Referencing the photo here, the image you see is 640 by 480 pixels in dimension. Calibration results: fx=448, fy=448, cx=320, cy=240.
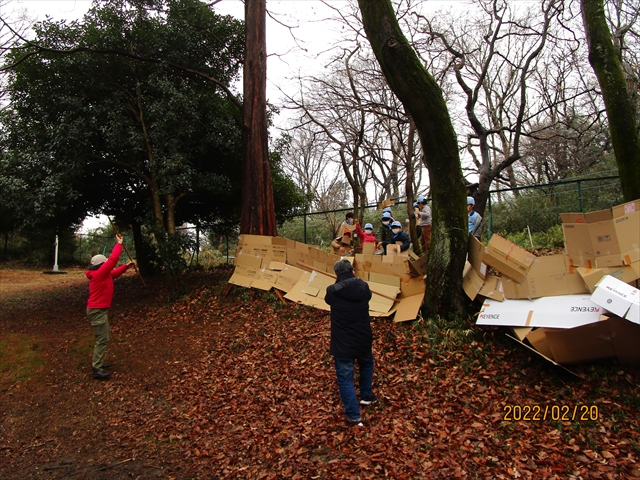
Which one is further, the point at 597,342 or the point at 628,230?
the point at 628,230

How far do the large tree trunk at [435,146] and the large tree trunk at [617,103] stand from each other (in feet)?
7.46

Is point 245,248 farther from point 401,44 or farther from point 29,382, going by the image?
point 401,44

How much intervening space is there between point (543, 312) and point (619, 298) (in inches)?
41.1

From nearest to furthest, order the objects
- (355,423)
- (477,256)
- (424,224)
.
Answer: (355,423) < (477,256) < (424,224)

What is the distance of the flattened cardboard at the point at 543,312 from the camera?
14.4 feet

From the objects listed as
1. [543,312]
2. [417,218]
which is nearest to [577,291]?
[543,312]

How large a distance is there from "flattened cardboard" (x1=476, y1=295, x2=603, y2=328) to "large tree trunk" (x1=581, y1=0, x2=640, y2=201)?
243 cm

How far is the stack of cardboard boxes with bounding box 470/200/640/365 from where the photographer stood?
4.23m

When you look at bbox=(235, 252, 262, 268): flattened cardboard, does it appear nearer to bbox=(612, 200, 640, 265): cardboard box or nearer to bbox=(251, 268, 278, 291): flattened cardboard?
bbox=(251, 268, 278, 291): flattened cardboard

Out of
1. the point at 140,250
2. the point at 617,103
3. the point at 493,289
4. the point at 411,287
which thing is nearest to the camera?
the point at 493,289

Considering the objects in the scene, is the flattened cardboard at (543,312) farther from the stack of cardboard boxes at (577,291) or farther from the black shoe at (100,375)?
the black shoe at (100,375)

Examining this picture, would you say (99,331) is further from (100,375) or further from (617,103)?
(617,103)

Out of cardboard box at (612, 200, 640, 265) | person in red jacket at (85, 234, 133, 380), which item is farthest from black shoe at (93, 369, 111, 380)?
cardboard box at (612, 200, 640, 265)
